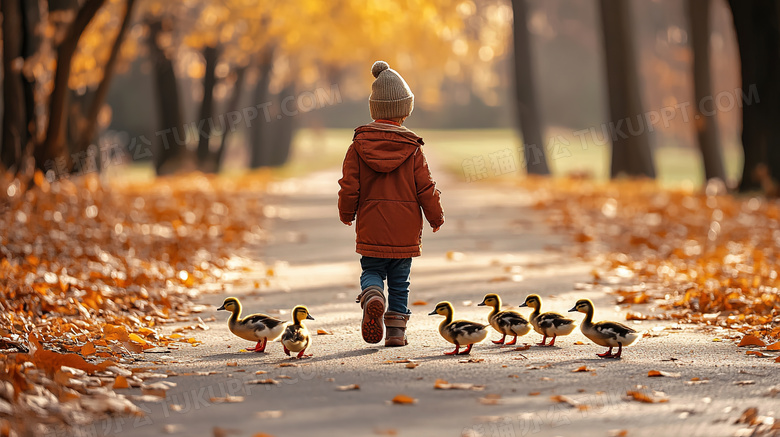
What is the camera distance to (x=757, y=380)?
212 inches

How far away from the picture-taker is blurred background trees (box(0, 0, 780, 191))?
A: 13.1 meters

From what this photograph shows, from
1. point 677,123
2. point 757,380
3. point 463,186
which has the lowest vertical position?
point 757,380

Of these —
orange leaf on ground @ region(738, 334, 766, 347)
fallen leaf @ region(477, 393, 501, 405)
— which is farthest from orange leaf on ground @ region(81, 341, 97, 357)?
orange leaf on ground @ region(738, 334, 766, 347)

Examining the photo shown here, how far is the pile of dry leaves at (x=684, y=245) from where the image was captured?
786 centimetres

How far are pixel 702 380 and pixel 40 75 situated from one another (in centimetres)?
1042

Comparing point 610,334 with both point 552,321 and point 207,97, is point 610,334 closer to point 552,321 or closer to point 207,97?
point 552,321

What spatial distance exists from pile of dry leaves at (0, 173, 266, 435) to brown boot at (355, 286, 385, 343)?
1.30m

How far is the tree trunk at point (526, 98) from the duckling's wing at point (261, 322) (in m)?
22.9

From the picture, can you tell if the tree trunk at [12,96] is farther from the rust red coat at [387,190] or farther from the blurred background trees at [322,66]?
the rust red coat at [387,190]

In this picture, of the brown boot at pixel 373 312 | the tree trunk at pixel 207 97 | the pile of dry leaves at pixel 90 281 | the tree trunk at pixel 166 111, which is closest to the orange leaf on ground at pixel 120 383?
the pile of dry leaves at pixel 90 281

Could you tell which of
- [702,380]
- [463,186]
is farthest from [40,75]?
[463,186]

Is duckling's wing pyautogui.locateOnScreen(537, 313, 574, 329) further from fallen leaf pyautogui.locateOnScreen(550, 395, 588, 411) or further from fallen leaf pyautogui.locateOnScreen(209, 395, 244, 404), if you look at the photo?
fallen leaf pyautogui.locateOnScreen(209, 395, 244, 404)

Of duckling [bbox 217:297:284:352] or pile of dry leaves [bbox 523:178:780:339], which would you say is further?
pile of dry leaves [bbox 523:178:780:339]

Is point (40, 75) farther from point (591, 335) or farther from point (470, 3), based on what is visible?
point (470, 3)
